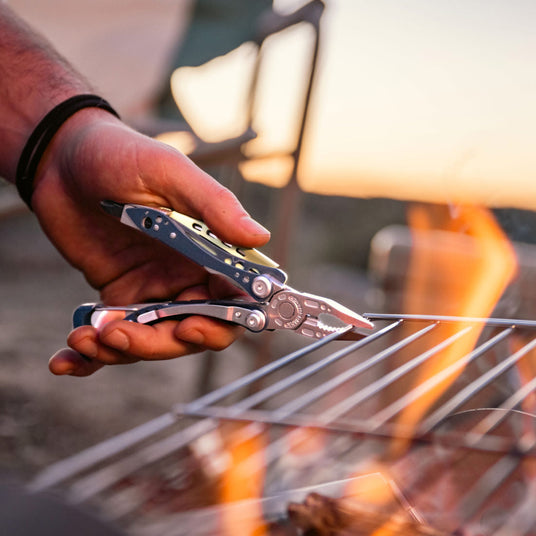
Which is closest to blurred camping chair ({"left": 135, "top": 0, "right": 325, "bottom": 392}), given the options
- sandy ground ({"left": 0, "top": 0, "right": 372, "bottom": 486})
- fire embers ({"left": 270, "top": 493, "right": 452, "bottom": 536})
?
sandy ground ({"left": 0, "top": 0, "right": 372, "bottom": 486})

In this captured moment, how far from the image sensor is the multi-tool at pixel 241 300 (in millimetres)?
678

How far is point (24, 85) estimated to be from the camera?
106 cm

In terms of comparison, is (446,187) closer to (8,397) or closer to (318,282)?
(8,397)

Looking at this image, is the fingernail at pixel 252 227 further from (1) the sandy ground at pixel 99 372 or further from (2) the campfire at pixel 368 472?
(1) the sandy ground at pixel 99 372

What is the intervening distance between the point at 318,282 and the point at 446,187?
292 centimetres

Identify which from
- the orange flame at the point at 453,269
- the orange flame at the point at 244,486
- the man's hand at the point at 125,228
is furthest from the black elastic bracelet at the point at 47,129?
the orange flame at the point at 453,269

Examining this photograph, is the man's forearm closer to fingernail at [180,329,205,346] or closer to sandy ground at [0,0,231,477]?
fingernail at [180,329,205,346]

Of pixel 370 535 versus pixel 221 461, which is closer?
pixel 370 535

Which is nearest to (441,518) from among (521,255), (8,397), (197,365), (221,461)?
(221,461)

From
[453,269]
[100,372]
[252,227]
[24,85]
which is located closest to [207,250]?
[252,227]

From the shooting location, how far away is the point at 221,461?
112 centimetres

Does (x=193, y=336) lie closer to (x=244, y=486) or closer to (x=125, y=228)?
(x=244, y=486)

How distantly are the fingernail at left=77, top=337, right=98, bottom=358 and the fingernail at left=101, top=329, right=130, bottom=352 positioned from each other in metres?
0.03

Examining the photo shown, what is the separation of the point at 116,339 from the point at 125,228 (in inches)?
11.6
